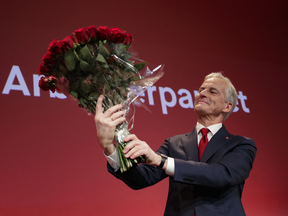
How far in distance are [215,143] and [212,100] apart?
34 centimetres

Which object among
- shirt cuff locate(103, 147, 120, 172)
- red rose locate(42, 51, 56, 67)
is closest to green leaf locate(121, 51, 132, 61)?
red rose locate(42, 51, 56, 67)

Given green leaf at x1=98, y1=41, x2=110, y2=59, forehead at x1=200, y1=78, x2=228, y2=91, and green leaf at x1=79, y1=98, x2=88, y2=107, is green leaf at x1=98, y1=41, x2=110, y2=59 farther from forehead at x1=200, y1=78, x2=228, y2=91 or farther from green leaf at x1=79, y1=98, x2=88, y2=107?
forehead at x1=200, y1=78, x2=228, y2=91

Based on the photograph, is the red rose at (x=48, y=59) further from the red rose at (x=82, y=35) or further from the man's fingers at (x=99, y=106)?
the man's fingers at (x=99, y=106)

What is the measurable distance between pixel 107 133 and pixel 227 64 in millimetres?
3248

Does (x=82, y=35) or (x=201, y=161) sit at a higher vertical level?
(x=82, y=35)

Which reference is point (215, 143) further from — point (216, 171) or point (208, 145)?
point (216, 171)

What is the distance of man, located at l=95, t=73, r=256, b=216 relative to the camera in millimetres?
1263

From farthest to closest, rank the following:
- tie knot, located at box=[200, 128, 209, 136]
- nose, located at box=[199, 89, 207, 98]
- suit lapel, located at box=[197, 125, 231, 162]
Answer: nose, located at box=[199, 89, 207, 98], tie knot, located at box=[200, 128, 209, 136], suit lapel, located at box=[197, 125, 231, 162]

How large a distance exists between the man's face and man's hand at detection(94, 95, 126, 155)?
0.82m

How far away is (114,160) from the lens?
1309mm

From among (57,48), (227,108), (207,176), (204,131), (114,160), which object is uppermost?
(57,48)

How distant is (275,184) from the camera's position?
4090 millimetres

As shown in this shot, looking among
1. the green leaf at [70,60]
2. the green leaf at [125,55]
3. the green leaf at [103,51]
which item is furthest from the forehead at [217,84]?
the green leaf at [70,60]

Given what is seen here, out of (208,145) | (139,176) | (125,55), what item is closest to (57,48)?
(125,55)
